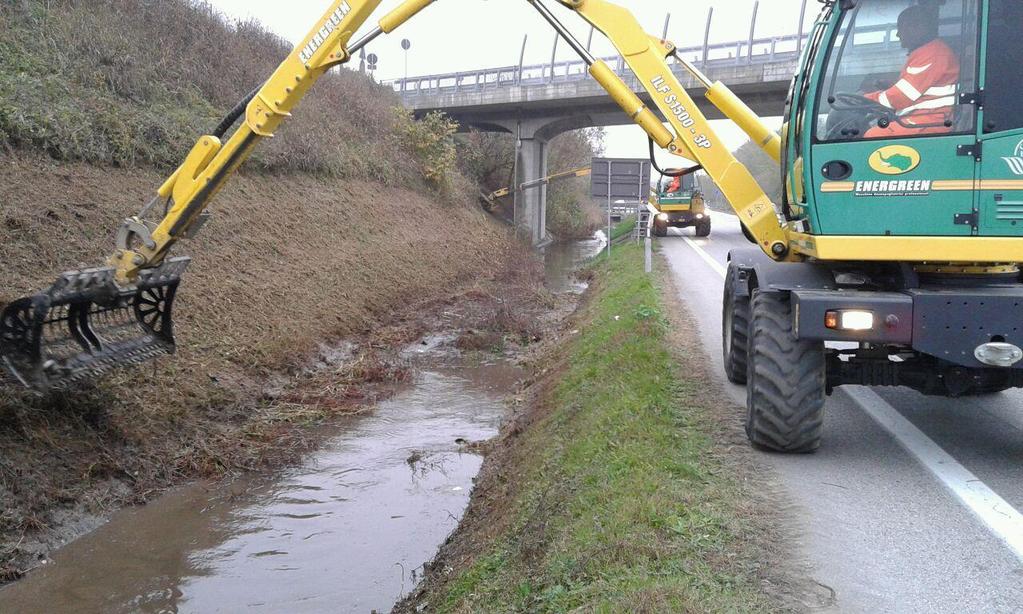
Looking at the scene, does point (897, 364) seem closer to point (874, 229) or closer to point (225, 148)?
point (874, 229)

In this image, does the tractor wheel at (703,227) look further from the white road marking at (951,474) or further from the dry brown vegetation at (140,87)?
the white road marking at (951,474)

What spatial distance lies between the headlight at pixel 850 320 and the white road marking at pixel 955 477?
4.01 ft

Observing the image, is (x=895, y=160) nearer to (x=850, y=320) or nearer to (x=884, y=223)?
(x=884, y=223)

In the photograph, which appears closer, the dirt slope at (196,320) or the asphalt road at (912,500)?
the asphalt road at (912,500)

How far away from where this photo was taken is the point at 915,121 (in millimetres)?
5594

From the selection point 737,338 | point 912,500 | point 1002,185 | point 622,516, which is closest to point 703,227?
point 737,338

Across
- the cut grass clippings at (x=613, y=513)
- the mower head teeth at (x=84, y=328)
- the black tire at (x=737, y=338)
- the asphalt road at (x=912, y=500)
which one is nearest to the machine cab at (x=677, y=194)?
the cut grass clippings at (x=613, y=513)

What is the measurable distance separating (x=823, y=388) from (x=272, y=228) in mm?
11684

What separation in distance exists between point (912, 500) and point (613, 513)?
1.90m

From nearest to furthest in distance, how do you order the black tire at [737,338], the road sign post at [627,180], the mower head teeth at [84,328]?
1. the mower head teeth at [84,328]
2. the black tire at [737,338]
3. the road sign post at [627,180]

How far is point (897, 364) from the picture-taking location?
20.1 feet

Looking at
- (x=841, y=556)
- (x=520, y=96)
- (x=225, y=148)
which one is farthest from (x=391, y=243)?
(x=520, y=96)

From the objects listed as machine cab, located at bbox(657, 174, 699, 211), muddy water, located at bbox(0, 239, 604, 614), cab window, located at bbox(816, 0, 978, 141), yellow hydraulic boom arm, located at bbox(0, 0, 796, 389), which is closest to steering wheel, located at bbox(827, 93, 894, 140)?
cab window, located at bbox(816, 0, 978, 141)

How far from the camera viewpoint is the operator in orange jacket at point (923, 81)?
5535 mm
